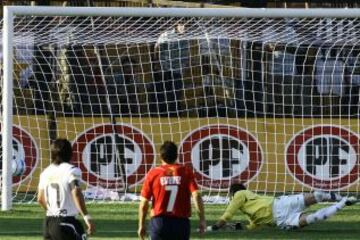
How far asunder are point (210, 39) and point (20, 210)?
4314mm

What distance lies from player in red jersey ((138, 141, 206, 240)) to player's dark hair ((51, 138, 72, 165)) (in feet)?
2.97

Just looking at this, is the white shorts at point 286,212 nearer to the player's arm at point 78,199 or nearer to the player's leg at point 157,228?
the player's leg at point 157,228

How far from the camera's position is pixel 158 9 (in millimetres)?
18219

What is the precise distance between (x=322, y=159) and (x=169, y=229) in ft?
31.1

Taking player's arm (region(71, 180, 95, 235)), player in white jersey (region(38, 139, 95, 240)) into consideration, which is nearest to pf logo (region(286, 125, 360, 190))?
player in white jersey (region(38, 139, 95, 240))

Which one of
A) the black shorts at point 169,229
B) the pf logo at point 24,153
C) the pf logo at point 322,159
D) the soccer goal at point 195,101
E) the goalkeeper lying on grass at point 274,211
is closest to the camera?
the black shorts at point 169,229

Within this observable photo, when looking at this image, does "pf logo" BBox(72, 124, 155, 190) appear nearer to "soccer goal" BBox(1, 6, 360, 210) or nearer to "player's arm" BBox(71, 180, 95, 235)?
"soccer goal" BBox(1, 6, 360, 210)

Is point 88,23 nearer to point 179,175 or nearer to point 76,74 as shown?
point 76,74

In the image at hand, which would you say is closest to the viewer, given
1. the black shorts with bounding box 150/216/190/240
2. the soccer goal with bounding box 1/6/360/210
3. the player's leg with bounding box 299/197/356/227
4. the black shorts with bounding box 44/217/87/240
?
the black shorts with bounding box 44/217/87/240

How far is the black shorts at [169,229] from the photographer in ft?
35.7

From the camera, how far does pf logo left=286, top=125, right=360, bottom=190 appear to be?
20.0m

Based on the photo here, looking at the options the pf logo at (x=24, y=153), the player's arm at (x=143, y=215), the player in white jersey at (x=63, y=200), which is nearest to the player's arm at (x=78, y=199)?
the player in white jersey at (x=63, y=200)

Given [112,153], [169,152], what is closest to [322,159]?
[112,153]

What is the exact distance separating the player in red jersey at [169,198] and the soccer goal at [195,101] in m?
8.40
